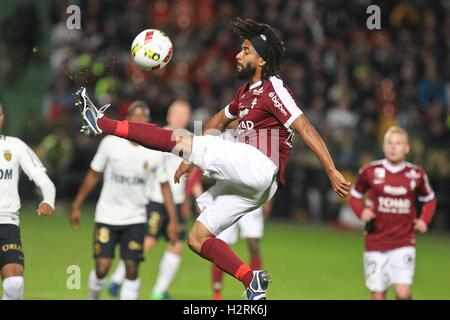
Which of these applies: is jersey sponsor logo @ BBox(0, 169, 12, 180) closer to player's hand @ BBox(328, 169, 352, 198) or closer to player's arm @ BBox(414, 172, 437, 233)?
player's hand @ BBox(328, 169, 352, 198)

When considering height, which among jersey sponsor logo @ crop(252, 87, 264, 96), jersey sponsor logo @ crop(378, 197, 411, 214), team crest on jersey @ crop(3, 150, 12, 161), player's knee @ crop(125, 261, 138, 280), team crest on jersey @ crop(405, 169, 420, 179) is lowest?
player's knee @ crop(125, 261, 138, 280)

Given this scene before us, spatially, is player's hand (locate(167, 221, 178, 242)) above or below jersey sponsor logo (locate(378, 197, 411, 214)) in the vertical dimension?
below

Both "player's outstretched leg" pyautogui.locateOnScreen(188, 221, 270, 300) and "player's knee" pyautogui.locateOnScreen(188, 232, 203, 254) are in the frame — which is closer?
"player's outstretched leg" pyautogui.locateOnScreen(188, 221, 270, 300)

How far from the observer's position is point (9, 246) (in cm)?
757

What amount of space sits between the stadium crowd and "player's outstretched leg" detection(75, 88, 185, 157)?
1122 cm

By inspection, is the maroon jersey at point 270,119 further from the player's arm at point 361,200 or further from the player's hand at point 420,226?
the player's hand at point 420,226

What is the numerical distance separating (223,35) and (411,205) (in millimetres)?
12566

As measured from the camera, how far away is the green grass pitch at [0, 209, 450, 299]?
1109 cm

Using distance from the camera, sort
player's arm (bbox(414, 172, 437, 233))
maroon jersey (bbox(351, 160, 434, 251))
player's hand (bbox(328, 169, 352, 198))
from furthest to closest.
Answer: player's arm (bbox(414, 172, 437, 233))
maroon jersey (bbox(351, 160, 434, 251))
player's hand (bbox(328, 169, 352, 198))

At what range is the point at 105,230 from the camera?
9.25 metres

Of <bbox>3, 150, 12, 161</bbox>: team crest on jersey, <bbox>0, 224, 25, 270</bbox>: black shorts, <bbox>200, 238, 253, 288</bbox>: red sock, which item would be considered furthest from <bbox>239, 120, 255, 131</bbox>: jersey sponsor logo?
<bbox>0, 224, 25, 270</bbox>: black shorts

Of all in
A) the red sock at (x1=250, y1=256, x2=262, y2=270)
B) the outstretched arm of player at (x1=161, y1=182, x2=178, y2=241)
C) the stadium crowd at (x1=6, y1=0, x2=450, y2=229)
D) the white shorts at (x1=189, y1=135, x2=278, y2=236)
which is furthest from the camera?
the stadium crowd at (x1=6, y1=0, x2=450, y2=229)
